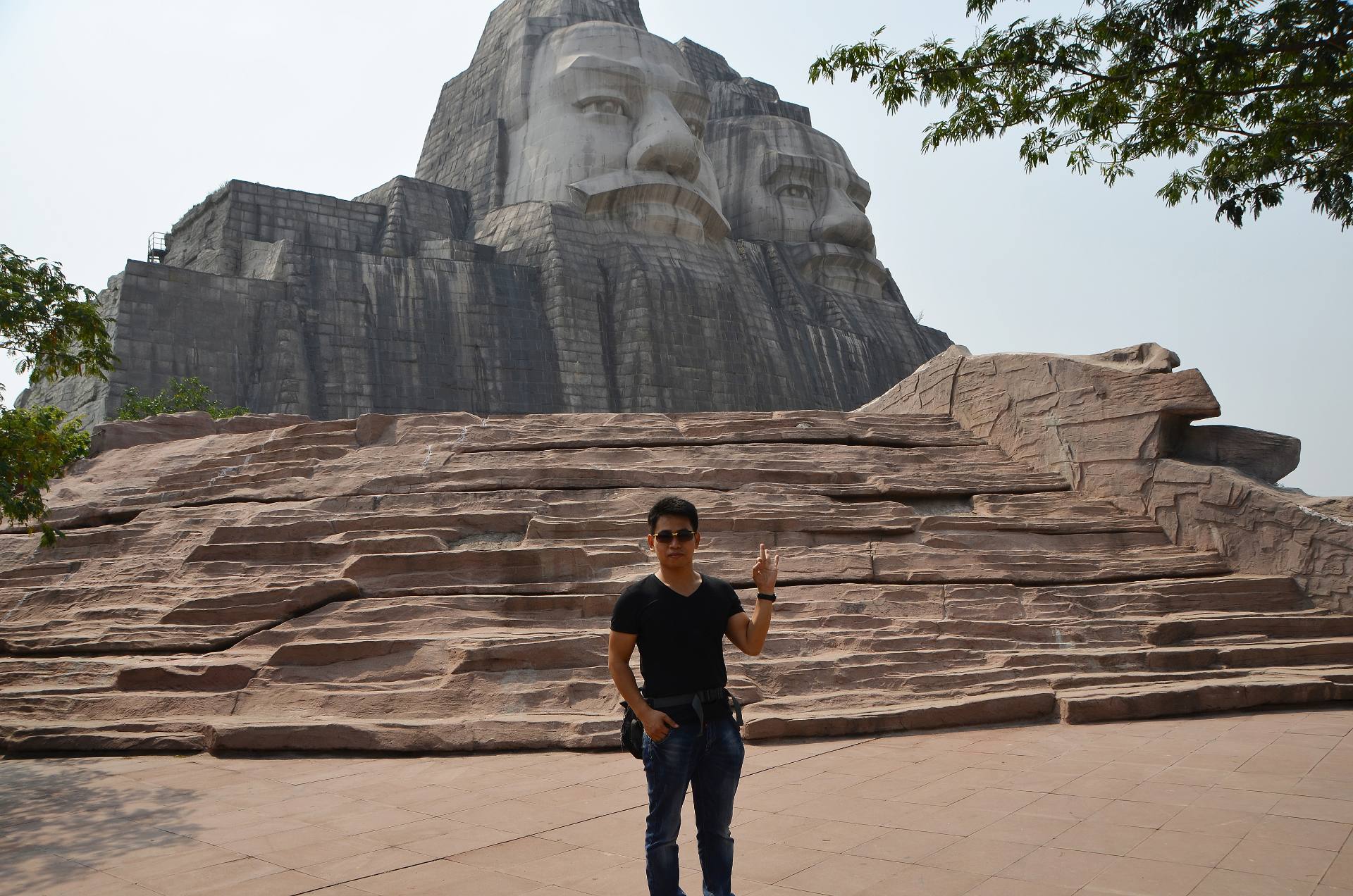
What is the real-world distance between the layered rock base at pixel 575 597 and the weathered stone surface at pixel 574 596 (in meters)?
0.02

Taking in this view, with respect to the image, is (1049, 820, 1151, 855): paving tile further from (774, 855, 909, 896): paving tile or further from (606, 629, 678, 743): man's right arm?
(606, 629, 678, 743): man's right arm

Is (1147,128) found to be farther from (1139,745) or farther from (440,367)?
(440,367)

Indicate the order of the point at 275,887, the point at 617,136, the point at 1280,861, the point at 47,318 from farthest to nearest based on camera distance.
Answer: the point at 617,136 < the point at 47,318 < the point at 275,887 < the point at 1280,861

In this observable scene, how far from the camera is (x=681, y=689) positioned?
111 inches

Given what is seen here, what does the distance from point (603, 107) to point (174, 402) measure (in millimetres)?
12066

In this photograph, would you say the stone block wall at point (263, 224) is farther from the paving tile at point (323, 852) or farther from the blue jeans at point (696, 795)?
the blue jeans at point (696, 795)

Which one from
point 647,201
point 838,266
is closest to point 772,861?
point 647,201

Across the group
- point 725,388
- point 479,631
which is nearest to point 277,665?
point 479,631

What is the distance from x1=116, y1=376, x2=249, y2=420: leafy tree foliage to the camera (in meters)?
16.9

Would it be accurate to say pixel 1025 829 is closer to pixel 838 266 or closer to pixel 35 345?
pixel 35 345

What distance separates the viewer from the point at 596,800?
432cm

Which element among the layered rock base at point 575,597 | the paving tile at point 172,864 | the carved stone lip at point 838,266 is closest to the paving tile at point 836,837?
the layered rock base at point 575,597

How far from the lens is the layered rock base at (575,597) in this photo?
589cm

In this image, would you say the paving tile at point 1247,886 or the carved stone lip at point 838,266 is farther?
the carved stone lip at point 838,266
